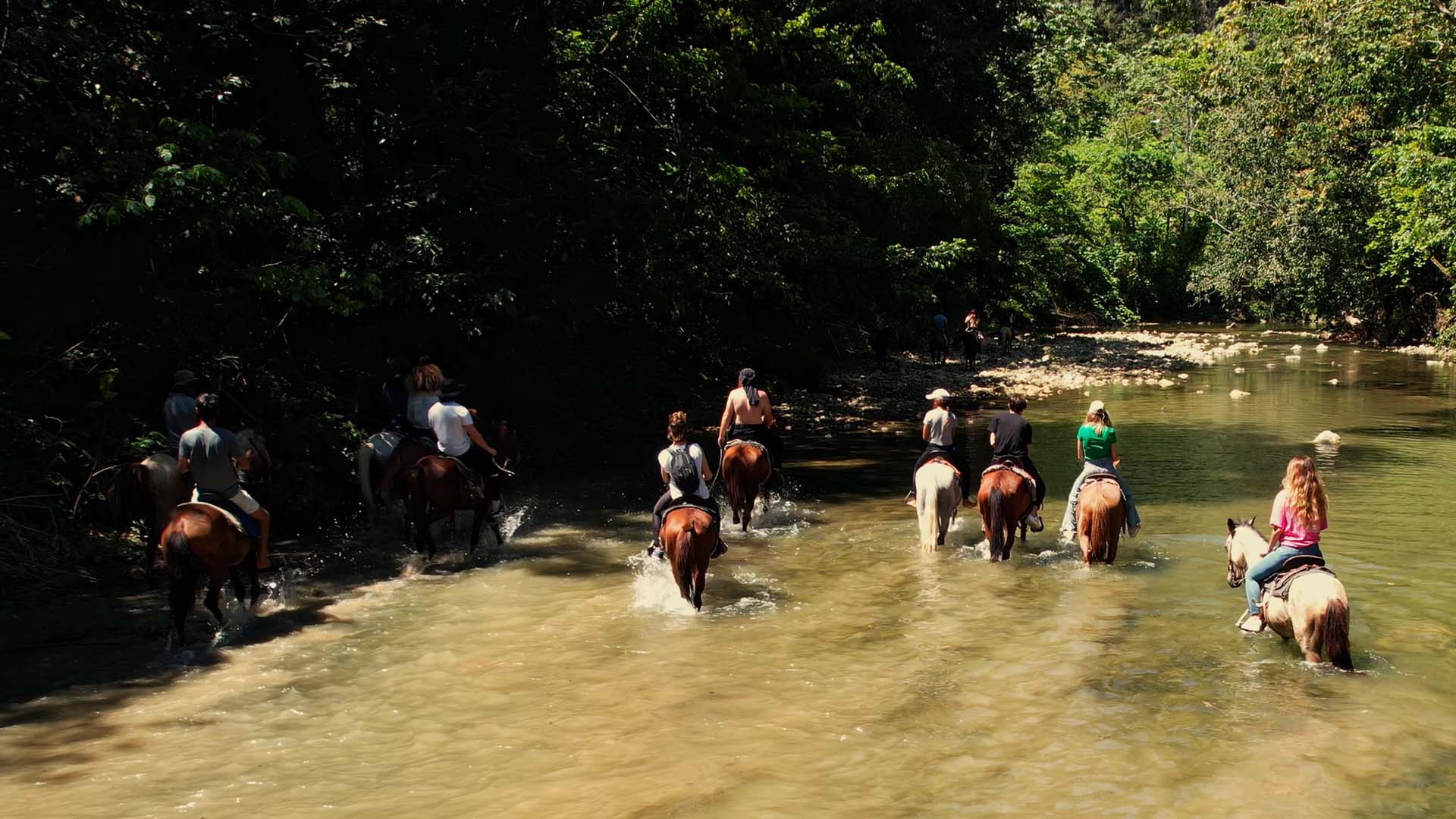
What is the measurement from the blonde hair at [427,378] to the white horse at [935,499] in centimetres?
551

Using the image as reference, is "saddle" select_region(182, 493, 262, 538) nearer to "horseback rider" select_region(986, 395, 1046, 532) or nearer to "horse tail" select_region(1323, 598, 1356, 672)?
"horseback rider" select_region(986, 395, 1046, 532)

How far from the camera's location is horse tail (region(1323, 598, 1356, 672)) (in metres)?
8.80

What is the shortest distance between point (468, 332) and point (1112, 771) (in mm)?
11152

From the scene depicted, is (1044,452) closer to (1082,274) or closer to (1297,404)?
(1297,404)

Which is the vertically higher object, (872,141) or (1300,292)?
(872,141)

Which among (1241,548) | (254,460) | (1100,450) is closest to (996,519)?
(1100,450)

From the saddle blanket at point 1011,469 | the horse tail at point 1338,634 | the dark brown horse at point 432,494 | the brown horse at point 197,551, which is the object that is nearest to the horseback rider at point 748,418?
the saddle blanket at point 1011,469

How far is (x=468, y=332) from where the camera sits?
52.9 ft

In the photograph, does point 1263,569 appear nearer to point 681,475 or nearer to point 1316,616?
point 1316,616

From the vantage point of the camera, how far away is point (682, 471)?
11.2m

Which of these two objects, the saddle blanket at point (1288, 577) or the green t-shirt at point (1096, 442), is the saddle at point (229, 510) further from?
the saddle blanket at point (1288, 577)

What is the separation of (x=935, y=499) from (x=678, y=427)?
12.0 feet

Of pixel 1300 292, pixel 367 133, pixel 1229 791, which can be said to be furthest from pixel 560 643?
pixel 1300 292

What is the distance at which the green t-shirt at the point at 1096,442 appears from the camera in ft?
41.8
